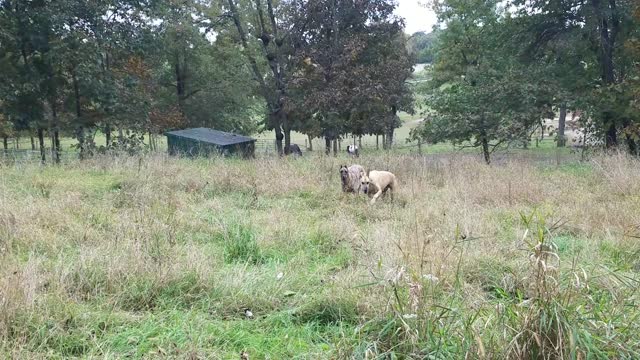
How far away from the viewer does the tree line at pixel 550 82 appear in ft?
46.8

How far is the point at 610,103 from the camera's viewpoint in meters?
15.2

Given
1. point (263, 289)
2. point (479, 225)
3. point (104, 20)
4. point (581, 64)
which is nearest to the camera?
point (263, 289)

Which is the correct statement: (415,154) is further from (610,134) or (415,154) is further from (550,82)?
(610,134)

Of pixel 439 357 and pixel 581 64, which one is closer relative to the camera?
pixel 439 357

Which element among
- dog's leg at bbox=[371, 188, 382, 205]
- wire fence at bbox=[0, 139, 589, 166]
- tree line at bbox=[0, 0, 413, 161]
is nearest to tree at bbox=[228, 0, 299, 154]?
tree line at bbox=[0, 0, 413, 161]

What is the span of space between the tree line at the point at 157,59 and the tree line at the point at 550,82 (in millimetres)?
3913

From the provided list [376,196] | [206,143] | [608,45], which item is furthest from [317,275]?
[608,45]

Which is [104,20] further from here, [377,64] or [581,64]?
[581,64]

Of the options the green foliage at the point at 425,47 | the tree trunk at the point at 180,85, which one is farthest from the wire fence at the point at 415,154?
the green foliage at the point at 425,47

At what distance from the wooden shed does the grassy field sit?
9339 millimetres

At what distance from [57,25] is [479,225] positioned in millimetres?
15165

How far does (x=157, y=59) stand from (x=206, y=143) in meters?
9.38

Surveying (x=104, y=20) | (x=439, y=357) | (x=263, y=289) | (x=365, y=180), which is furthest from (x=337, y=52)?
(x=439, y=357)

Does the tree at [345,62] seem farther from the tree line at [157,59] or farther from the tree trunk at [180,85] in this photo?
the tree trunk at [180,85]
